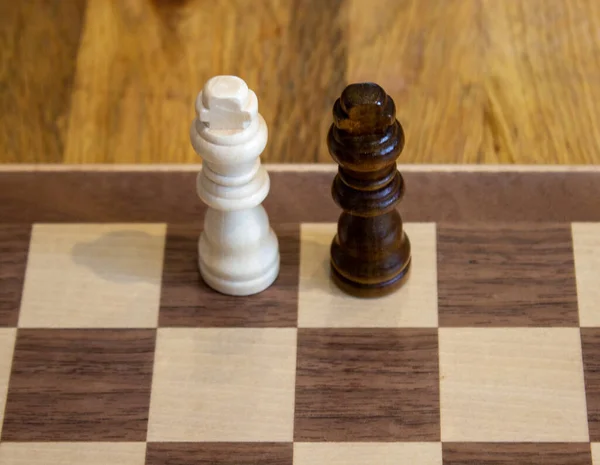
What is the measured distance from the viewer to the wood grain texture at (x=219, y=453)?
111cm

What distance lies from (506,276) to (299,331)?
0.88ft

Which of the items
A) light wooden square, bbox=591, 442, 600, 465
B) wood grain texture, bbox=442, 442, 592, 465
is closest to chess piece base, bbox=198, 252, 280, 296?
wood grain texture, bbox=442, 442, 592, 465

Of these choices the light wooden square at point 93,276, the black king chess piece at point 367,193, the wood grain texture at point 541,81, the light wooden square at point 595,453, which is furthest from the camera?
the wood grain texture at point 541,81

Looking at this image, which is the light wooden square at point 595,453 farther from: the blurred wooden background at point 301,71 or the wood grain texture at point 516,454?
the blurred wooden background at point 301,71

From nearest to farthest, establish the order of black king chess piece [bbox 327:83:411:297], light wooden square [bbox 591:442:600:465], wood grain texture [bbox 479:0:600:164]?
black king chess piece [bbox 327:83:411:297] < light wooden square [bbox 591:442:600:465] < wood grain texture [bbox 479:0:600:164]

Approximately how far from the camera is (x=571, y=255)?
1223mm

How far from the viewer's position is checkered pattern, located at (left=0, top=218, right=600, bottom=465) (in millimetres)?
1116

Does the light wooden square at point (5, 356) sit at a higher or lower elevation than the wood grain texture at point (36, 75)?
lower

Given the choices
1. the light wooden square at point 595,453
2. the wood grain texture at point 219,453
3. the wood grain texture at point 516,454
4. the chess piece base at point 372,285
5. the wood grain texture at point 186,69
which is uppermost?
the wood grain texture at point 186,69

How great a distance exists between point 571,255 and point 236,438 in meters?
0.48

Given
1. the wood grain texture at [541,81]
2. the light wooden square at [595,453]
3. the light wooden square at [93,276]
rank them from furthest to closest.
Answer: the wood grain texture at [541,81], the light wooden square at [93,276], the light wooden square at [595,453]

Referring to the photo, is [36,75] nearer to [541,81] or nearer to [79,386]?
[79,386]

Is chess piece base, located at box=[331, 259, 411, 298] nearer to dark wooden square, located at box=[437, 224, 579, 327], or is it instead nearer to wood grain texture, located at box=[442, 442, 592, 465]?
dark wooden square, located at box=[437, 224, 579, 327]

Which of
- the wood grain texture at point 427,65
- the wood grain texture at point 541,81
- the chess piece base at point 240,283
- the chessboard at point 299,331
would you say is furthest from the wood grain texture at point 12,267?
the wood grain texture at point 541,81
